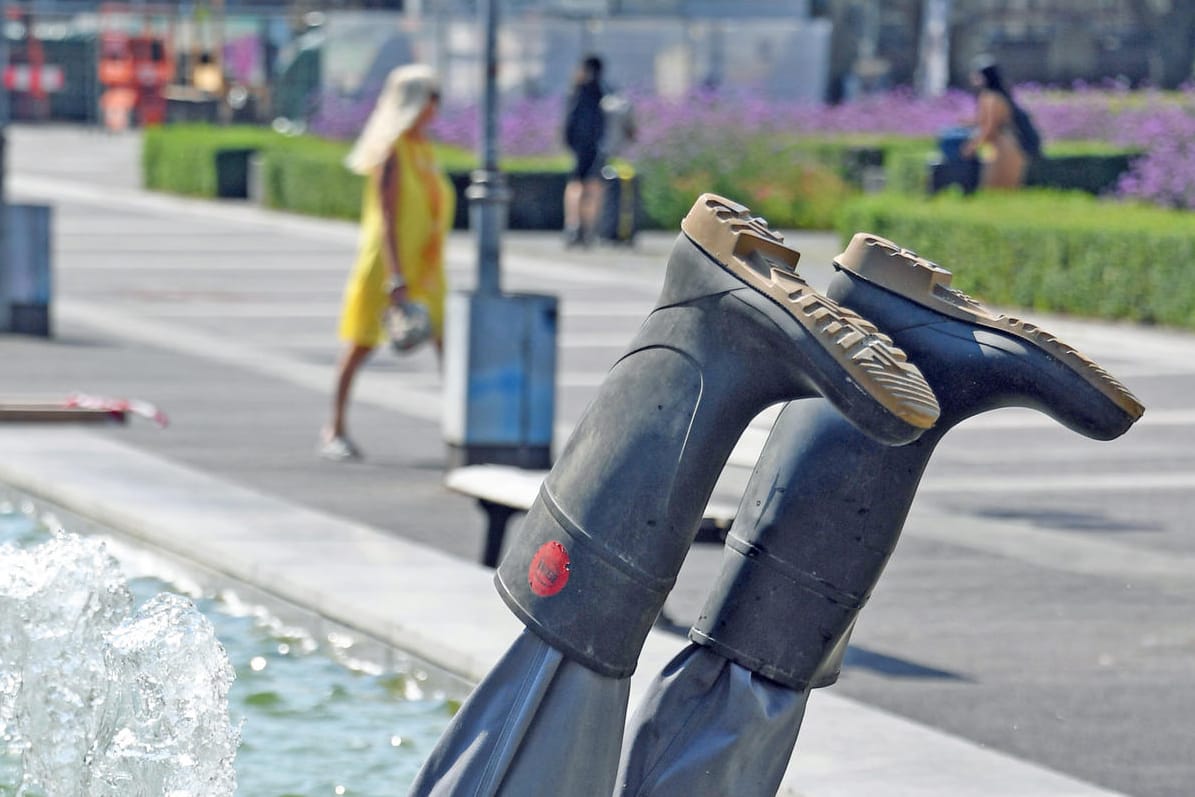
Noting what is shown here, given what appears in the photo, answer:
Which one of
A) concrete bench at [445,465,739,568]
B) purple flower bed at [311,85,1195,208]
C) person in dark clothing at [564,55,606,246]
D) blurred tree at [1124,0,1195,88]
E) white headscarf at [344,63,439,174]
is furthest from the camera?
blurred tree at [1124,0,1195,88]

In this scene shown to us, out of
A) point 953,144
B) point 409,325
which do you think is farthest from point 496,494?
point 953,144

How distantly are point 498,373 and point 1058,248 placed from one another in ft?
29.3

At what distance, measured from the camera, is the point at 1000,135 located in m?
20.4

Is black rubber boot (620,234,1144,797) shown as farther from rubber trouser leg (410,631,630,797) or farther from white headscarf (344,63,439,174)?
white headscarf (344,63,439,174)

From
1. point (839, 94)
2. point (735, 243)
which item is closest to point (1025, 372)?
point (735, 243)

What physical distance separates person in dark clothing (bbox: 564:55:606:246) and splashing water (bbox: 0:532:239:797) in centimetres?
1779

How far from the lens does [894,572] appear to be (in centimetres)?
818

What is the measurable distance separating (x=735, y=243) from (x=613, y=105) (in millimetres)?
Answer: 19671

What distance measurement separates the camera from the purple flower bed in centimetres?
2111

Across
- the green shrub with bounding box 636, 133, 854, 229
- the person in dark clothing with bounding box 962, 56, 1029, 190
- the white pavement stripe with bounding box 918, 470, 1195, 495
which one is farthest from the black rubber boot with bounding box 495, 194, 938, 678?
the green shrub with bounding box 636, 133, 854, 229

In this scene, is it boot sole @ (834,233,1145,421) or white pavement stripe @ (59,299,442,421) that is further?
white pavement stripe @ (59,299,442,421)

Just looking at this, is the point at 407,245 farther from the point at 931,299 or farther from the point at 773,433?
the point at 931,299

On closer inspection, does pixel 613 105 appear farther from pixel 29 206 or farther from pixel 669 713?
pixel 669 713

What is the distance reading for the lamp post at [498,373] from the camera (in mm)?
9797
